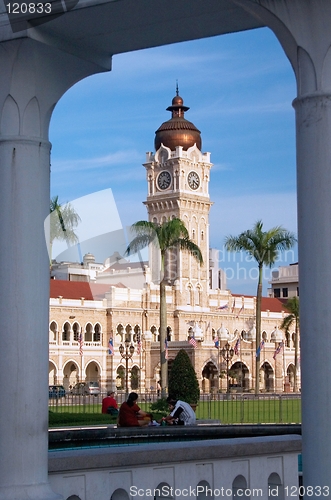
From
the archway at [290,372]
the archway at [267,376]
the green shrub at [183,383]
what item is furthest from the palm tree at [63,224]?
the archway at [290,372]

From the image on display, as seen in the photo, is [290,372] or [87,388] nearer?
[87,388]

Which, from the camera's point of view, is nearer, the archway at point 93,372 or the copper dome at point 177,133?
the archway at point 93,372

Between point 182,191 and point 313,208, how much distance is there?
7918 centimetres

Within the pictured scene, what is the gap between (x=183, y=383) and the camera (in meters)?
27.8

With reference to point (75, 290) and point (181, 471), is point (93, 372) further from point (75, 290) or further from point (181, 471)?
point (181, 471)

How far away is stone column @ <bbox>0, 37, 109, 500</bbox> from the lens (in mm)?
4562

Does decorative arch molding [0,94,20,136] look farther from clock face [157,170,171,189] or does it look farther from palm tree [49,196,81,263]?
clock face [157,170,171,189]

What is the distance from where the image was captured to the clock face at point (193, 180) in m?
84.6

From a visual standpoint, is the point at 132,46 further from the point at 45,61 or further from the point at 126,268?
the point at 126,268

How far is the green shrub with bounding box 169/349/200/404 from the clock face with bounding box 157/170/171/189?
186 ft

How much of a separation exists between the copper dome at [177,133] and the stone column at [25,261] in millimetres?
81843

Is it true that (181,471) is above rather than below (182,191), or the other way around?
below

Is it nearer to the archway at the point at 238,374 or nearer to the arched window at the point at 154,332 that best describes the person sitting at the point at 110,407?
the arched window at the point at 154,332

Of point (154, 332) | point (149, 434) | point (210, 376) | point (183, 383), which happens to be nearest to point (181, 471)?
point (149, 434)
